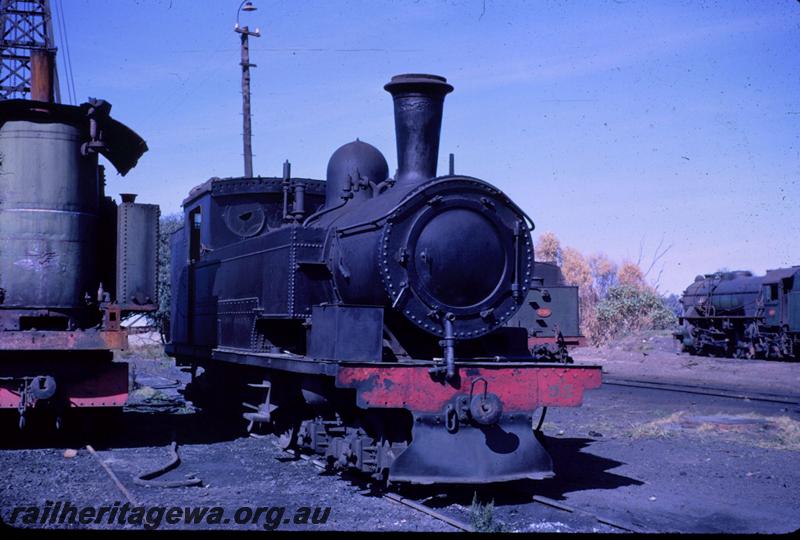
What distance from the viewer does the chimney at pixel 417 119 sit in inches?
316

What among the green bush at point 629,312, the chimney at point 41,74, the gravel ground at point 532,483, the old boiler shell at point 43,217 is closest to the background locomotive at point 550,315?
the gravel ground at point 532,483

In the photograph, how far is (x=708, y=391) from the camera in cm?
1772

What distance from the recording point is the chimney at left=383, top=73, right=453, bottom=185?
8023mm

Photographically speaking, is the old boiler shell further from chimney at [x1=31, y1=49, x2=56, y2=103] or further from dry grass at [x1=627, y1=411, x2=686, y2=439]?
dry grass at [x1=627, y1=411, x2=686, y2=439]

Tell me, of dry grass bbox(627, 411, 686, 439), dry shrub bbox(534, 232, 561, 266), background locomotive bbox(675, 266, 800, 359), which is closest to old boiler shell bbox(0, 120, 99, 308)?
dry grass bbox(627, 411, 686, 439)

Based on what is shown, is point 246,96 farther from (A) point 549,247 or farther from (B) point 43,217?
(A) point 549,247

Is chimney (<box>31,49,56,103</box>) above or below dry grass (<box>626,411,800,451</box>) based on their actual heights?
above

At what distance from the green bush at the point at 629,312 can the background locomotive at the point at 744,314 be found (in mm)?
5347

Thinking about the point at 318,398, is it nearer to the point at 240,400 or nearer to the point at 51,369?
the point at 51,369

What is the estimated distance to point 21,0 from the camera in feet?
32.2

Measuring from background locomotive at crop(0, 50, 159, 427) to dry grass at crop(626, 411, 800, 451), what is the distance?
6854mm

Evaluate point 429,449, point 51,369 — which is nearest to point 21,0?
point 51,369

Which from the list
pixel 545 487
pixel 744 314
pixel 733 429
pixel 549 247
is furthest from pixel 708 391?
pixel 549 247

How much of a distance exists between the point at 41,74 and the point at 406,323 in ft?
19.0
